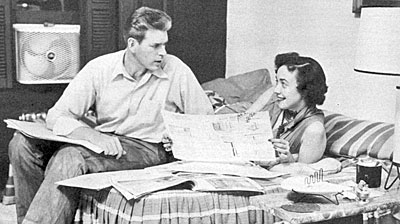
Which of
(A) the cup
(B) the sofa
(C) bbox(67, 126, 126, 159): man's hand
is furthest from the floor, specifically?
(A) the cup

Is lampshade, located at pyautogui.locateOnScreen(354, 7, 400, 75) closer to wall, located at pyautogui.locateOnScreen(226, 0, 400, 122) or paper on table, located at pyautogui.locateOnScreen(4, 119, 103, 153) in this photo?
wall, located at pyautogui.locateOnScreen(226, 0, 400, 122)

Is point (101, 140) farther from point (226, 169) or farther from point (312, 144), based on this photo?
point (312, 144)

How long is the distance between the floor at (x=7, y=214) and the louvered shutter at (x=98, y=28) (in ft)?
2.82

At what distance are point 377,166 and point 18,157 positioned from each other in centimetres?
134

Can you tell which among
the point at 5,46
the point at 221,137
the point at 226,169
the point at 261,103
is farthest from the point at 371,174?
the point at 5,46

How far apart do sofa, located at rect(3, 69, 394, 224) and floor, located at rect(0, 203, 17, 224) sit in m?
0.88

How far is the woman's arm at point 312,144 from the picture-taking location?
2.14 m

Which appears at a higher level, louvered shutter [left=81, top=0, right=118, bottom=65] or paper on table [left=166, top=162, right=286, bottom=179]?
louvered shutter [left=81, top=0, right=118, bottom=65]

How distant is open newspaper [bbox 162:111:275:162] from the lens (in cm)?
210

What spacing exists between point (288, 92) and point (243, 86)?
33.1 inches

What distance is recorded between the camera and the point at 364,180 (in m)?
1.76

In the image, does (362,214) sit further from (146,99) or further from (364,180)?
(146,99)

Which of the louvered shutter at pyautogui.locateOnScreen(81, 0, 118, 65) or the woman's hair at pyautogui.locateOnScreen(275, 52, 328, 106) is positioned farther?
the louvered shutter at pyautogui.locateOnScreen(81, 0, 118, 65)

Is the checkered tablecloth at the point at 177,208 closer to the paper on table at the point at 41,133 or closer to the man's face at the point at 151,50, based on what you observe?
the paper on table at the point at 41,133
